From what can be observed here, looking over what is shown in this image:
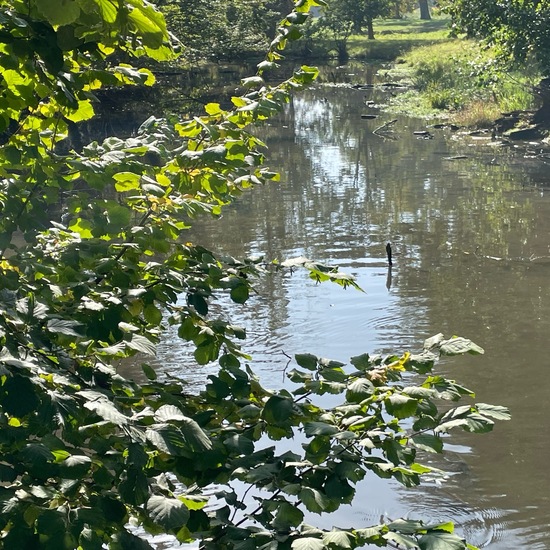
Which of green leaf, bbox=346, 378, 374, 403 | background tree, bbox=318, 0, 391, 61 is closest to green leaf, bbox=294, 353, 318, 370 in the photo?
green leaf, bbox=346, 378, 374, 403

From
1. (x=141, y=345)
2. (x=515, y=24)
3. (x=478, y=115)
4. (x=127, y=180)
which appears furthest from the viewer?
(x=478, y=115)

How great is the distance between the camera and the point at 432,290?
15828 millimetres

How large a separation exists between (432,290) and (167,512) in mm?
13521

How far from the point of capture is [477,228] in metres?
20.4

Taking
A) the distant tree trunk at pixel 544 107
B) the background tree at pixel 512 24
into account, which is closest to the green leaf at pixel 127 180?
the background tree at pixel 512 24

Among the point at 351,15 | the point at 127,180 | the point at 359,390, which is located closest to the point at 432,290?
the point at 127,180

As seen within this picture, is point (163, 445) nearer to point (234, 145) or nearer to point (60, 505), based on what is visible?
point (60, 505)

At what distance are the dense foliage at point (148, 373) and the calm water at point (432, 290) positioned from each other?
228 cm

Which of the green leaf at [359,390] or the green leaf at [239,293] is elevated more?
the green leaf at [239,293]

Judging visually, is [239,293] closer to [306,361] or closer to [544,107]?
[306,361]

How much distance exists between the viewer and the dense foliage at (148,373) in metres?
2.70

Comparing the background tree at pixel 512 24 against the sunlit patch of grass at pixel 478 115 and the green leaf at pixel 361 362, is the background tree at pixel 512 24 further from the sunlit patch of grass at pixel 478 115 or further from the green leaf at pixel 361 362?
the green leaf at pixel 361 362

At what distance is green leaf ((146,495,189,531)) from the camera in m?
2.62

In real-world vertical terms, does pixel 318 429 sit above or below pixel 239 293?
below
